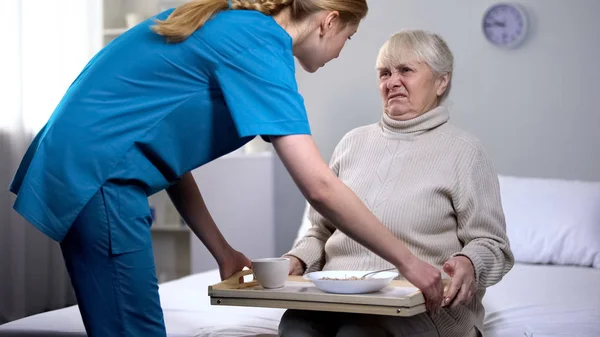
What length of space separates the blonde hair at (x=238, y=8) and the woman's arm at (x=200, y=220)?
345 millimetres

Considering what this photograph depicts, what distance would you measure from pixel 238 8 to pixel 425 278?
22.4 inches

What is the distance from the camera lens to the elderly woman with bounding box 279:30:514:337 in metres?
1.66

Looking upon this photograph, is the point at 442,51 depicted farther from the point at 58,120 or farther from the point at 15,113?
the point at 15,113

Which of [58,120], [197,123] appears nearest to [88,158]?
[58,120]

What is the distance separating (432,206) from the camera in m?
1.84

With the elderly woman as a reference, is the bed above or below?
below

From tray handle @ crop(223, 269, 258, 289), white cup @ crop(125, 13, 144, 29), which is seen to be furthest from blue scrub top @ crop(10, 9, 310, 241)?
white cup @ crop(125, 13, 144, 29)

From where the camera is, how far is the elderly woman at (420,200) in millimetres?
1661

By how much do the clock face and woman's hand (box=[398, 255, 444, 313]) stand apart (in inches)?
87.9

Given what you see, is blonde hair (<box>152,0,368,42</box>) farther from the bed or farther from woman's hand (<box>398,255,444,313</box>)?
the bed

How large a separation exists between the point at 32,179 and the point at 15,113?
2150mm

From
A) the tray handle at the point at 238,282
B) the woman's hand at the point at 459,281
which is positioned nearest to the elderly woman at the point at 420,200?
the woman's hand at the point at 459,281

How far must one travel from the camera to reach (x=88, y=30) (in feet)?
12.3

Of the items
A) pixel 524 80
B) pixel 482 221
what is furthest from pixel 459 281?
pixel 524 80
